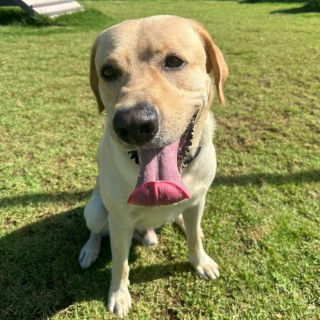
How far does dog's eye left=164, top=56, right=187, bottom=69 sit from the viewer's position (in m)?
1.65

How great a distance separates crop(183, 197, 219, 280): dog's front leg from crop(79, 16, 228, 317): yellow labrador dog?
0.45ft

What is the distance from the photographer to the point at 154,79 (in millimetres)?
1585

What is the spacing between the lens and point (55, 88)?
5.42 m

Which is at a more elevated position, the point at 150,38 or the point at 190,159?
the point at 150,38

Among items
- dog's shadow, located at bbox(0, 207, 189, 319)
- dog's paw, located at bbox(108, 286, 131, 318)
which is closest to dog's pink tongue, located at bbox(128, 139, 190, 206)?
dog's paw, located at bbox(108, 286, 131, 318)

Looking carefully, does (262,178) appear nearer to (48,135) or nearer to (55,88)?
(48,135)

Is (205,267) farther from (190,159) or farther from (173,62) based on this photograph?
(173,62)

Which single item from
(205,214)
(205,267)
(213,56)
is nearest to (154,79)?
(213,56)

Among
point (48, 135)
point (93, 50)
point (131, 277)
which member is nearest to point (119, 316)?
point (131, 277)

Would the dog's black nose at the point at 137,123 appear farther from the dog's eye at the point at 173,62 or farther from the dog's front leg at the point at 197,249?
the dog's front leg at the point at 197,249

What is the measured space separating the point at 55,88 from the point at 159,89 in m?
4.50

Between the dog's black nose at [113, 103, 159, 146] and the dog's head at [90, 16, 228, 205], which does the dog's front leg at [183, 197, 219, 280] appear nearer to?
the dog's head at [90, 16, 228, 205]

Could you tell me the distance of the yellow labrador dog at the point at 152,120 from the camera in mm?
1424

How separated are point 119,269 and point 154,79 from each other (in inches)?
55.1
